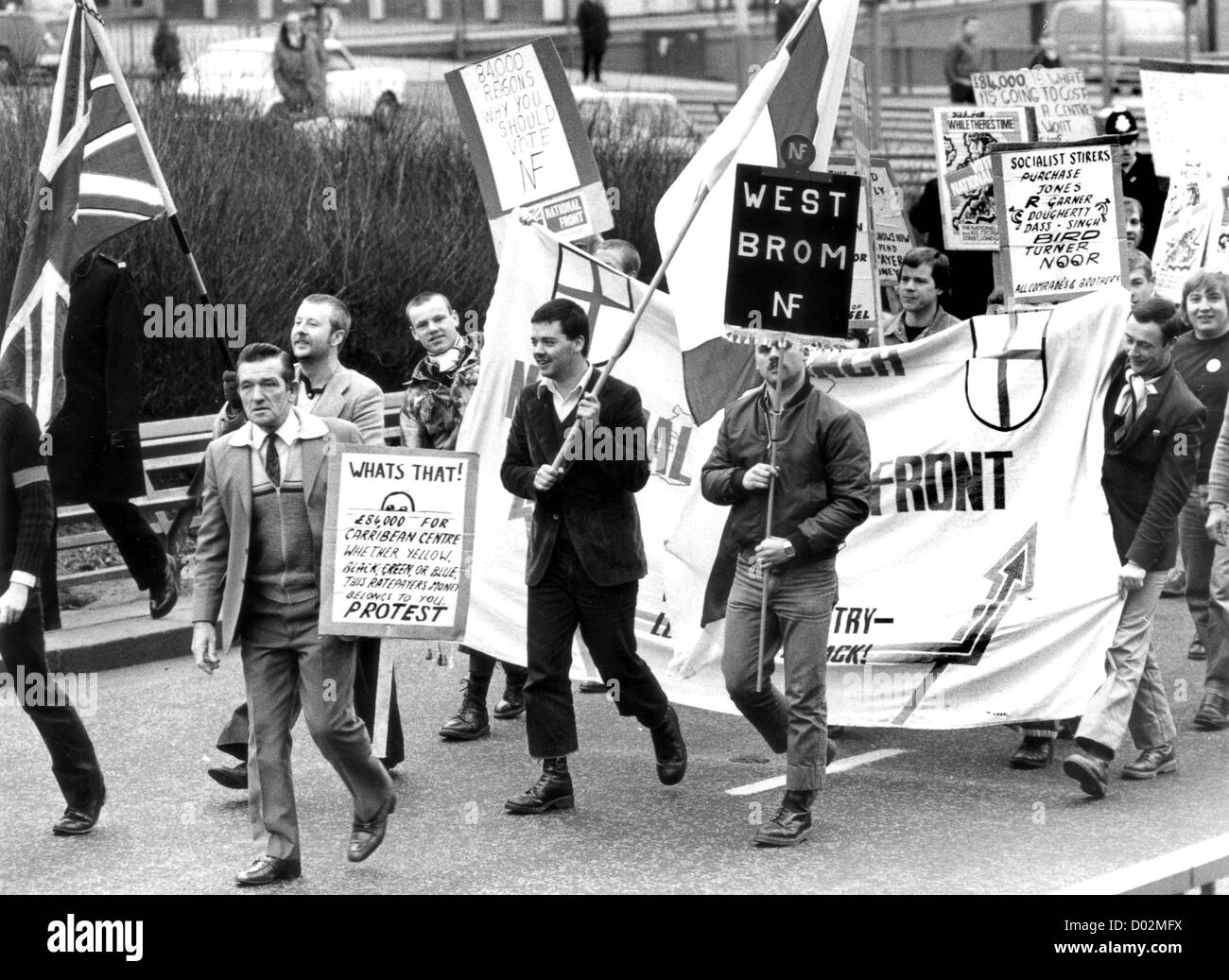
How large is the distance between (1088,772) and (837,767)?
113 cm

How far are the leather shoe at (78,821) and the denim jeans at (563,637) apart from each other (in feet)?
5.36

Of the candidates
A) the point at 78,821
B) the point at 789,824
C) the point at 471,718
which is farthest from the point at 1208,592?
the point at 78,821

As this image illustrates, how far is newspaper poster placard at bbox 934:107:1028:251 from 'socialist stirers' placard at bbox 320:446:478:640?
22.0ft

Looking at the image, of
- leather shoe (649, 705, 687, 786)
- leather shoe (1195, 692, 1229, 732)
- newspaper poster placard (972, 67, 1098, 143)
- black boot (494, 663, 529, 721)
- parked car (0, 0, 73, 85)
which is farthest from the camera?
parked car (0, 0, 73, 85)

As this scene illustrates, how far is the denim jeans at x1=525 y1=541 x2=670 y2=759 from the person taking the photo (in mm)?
7707

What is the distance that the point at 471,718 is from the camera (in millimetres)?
8953

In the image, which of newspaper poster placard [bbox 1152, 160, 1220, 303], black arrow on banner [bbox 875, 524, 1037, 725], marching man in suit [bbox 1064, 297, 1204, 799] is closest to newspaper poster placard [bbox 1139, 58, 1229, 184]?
newspaper poster placard [bbox 1152, 160, 1220, 303]

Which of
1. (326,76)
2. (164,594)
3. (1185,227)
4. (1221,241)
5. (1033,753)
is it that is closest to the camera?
(1033,753)

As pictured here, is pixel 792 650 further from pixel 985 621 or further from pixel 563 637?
pixel 985 621

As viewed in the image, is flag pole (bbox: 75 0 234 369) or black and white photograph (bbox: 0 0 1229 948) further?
flag pole (bbox: 75 0 234 369)

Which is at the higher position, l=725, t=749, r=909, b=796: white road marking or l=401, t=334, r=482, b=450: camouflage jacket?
l=401, t=334, r=482, b=450: camouflage jacket

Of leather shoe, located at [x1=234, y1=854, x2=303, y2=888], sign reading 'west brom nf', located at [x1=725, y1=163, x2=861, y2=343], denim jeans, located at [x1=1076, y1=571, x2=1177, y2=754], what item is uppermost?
sign reading 'west brom nf', located at [x1=725, y1=163, x2=861, y2=343]

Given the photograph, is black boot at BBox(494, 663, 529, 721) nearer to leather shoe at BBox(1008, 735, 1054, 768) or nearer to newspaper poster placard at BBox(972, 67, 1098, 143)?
leather shoe at BBox(1008, 735, 1054, 768)

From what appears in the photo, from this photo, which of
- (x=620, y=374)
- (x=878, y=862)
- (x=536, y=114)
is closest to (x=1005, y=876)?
(x=878, y=862)
